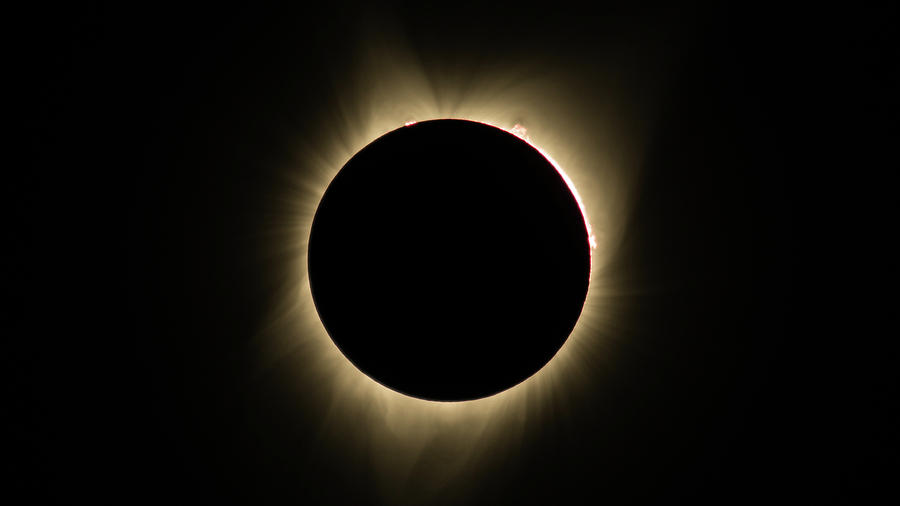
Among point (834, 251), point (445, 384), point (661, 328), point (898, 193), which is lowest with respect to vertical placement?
point (445, 384)

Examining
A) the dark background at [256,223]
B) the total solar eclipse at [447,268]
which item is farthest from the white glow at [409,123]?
the total solar eclipse at [447,268]

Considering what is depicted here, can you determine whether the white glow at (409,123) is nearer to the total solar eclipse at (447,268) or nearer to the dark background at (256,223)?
the dark background at (256,223)

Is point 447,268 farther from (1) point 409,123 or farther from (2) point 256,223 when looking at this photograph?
(2) point 256,223

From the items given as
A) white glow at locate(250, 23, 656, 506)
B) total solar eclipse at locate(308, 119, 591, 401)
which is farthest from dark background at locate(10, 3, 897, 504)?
total solar eclipse at locate(308, 119, 591, 401)

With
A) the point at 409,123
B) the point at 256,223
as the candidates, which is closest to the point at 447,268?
the point at 409,123

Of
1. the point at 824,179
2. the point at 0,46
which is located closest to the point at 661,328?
the point at 824,179

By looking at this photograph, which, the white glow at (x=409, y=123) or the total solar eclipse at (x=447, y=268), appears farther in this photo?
the white glow at (x=409, y=123)

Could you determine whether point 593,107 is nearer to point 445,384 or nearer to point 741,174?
point 741,174
